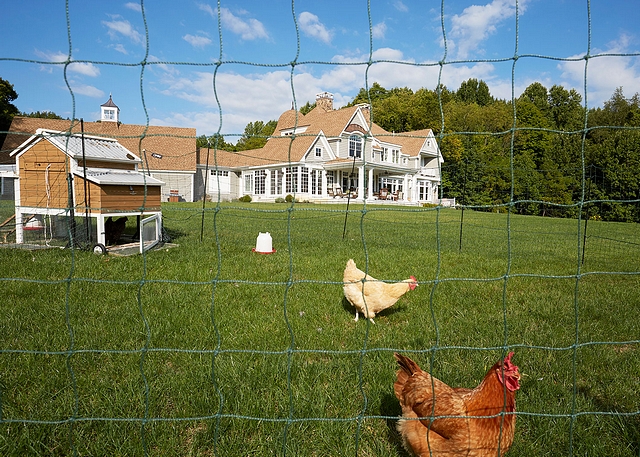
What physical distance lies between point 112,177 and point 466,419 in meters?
6.41

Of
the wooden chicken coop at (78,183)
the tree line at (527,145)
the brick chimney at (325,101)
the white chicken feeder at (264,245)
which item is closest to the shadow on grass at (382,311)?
the tree line at (527,145)

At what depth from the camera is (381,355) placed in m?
2.86

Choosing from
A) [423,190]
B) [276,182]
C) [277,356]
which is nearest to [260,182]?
[276,182]

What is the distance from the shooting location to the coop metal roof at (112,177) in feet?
20.5

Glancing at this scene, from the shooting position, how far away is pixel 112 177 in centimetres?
658

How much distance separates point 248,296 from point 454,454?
278cm

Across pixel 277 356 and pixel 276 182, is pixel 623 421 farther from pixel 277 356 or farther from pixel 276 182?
pixel 276 182

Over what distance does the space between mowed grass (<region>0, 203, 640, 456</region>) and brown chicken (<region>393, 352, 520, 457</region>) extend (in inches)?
6.3

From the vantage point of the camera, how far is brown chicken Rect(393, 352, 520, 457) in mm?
1774

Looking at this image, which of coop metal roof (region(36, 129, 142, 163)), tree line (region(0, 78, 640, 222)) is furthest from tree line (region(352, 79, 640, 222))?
coop metal roof (region(36, 129, 142, 163))

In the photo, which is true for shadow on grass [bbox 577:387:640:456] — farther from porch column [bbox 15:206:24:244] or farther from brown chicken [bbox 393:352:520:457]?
porch column [bbox 15:206:24:244]

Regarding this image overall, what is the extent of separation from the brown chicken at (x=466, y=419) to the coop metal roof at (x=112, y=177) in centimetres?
554

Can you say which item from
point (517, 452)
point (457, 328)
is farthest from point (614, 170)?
point (517, 452)

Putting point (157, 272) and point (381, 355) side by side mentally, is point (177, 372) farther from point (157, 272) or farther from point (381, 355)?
point (157, 272)
